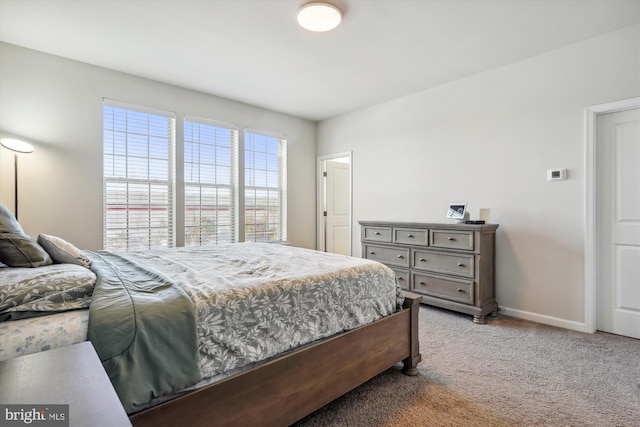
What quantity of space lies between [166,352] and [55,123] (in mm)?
3296

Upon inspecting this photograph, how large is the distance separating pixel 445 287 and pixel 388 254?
778mm

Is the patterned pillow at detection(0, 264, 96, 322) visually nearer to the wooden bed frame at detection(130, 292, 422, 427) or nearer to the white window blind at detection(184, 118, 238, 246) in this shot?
the wooden bed frame at detection(130, 292, 422, 427)

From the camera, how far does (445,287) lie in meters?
3.32

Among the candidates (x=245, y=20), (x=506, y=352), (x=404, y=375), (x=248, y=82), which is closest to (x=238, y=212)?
(x=248, y=82)

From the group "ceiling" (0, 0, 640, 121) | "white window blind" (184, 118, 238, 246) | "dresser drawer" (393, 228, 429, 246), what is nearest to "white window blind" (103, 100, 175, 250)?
"white window blind" (184, 118, 238, 246)

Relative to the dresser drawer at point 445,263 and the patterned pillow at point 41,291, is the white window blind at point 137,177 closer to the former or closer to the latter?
the patterned pillow at point 41,291

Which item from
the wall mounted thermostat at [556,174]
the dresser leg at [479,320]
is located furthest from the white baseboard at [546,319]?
the wall mounted thermostat at [556,174]

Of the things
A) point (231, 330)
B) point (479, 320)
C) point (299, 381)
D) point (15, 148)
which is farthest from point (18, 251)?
point (479, 320)

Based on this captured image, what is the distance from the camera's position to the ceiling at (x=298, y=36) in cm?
239

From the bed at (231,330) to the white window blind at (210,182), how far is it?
2.06m

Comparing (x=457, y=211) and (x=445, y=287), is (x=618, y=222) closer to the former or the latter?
(x=457, y=211)

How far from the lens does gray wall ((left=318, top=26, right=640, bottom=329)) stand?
9.43ft

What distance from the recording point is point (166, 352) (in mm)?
1147

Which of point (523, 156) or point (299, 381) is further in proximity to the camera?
point (523, 156)
